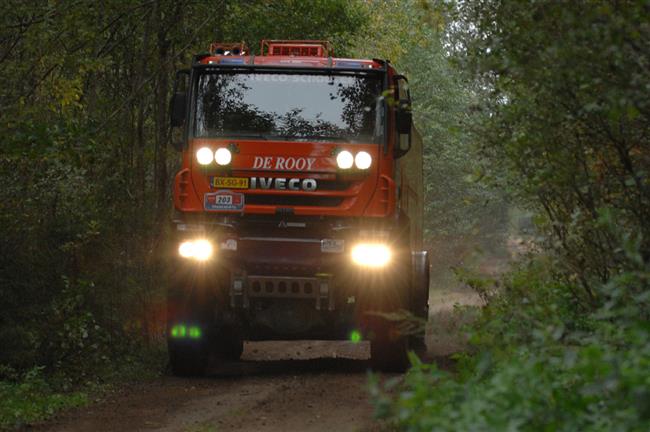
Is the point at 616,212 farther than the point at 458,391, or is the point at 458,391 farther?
the point at 616,212

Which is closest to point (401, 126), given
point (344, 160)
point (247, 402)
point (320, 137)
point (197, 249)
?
point (344, 160)

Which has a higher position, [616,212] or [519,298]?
[616,212]

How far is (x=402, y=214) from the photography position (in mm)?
13539

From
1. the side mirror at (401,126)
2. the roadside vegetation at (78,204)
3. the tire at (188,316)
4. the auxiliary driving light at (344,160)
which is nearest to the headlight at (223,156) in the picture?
the auxiliary driving light at (344,160)

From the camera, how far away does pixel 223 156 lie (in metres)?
12.6

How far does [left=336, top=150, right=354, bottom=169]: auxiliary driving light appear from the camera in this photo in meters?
12.6

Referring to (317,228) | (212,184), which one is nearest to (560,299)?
(317,228)

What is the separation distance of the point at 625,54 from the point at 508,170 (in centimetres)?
269

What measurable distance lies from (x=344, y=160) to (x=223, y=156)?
1.34 meters

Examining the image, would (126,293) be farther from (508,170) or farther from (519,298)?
(519,298)

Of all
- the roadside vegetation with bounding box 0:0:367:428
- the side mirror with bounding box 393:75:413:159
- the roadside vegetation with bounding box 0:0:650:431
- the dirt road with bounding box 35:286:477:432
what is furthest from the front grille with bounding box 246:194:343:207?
the roadside vegetation with bounding box 0:0:367:428

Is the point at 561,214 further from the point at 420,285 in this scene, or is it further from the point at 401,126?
the point at 420,285

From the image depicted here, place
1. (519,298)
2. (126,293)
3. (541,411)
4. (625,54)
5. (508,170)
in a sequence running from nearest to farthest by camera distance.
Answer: (541,411)
(625,54)
(519,298)
(508,170)
(126,293)

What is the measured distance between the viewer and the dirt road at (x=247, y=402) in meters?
9.70
